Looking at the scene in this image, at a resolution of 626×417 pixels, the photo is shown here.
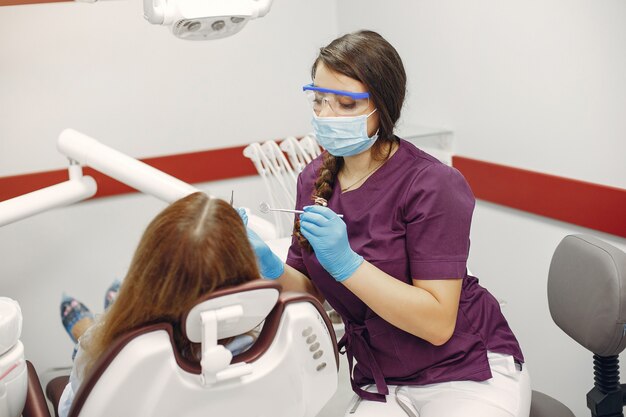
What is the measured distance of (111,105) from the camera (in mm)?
2818

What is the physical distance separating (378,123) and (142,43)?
1582 mm

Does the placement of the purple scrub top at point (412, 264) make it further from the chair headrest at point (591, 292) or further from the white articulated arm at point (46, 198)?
the white articulated arm at point (46, 198)

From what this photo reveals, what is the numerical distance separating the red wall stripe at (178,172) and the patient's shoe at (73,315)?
1.43 feet

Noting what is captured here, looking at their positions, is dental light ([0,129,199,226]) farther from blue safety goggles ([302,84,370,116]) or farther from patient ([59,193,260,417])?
patient ([59,193,260,417])

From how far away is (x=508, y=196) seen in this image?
246 centimetres

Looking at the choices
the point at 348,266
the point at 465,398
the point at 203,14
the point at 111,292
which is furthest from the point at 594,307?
the point at 111,292

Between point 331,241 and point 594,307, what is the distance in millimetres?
625

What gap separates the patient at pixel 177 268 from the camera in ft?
3.47

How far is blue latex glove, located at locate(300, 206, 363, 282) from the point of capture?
1362 millimetres

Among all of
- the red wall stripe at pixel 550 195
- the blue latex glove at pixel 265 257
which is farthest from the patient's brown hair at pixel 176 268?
the red wall stripe at pixel 550 195

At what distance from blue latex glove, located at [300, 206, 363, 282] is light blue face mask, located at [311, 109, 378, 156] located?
0.66 feet

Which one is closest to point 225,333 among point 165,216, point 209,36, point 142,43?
point 165,216

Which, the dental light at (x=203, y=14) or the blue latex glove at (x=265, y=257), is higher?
the dental light at (x=203, y=14)

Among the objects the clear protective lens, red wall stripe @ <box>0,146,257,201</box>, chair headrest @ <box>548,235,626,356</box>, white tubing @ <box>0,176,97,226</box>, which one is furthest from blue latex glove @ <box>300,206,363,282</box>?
red wall stripe @ <box>0,146,257,201</box>
